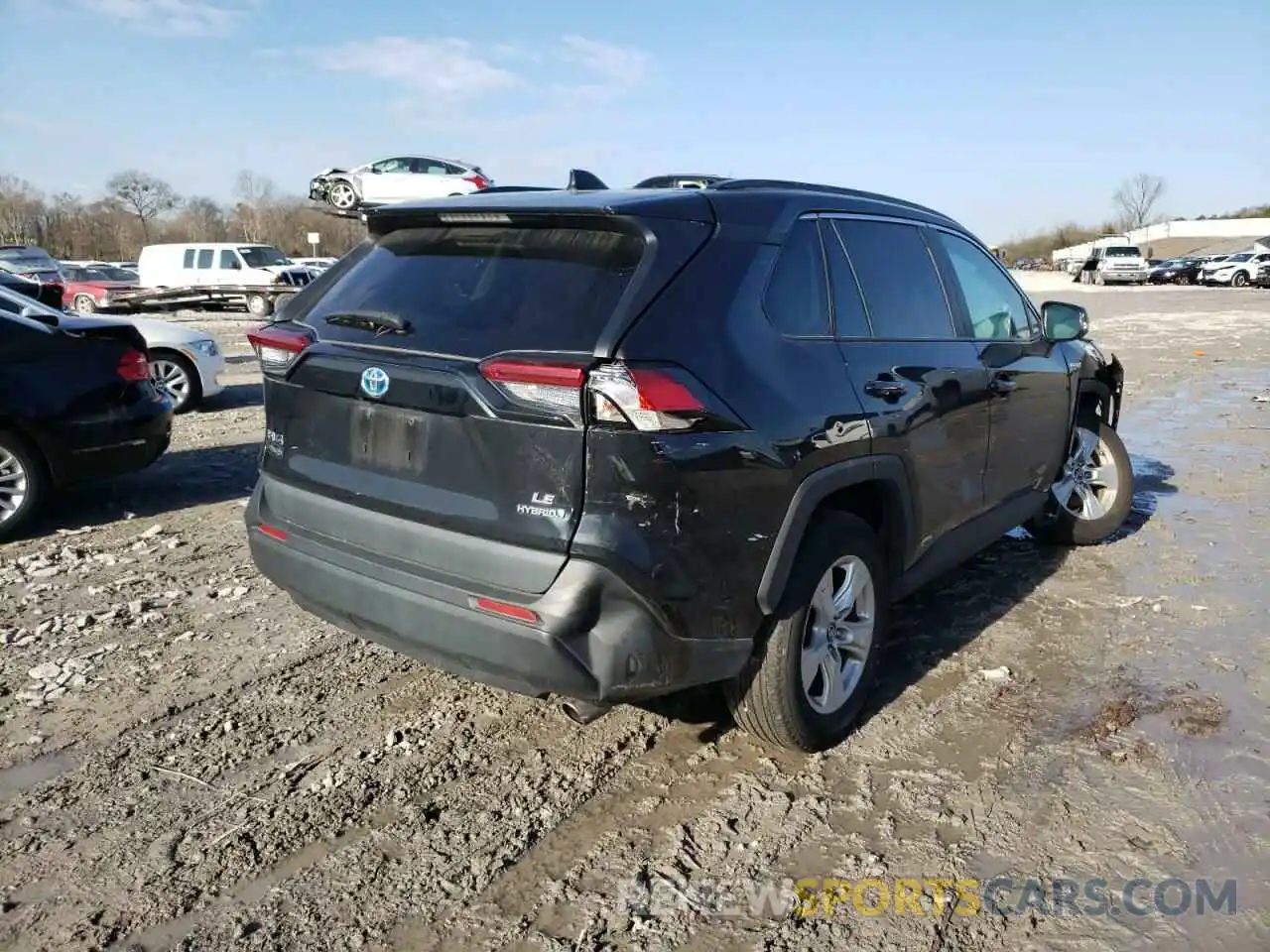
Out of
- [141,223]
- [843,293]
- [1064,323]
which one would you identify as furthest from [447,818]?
[141,223]

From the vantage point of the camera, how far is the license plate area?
2863 mm

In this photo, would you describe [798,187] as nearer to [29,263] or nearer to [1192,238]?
[29,263]

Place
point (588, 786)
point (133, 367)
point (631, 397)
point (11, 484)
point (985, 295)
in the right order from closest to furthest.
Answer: point (631, 397) < point (588, 786) < point (985, 295) < point (11, 484) < point (133, 367)

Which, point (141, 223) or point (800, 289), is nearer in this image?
point (800, 289)

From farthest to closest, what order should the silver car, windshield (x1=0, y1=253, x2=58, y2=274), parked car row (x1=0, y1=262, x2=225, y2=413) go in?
windshield (x1=0, y1=253, x2=58, y2=274), the silver car, parked car row (x1=0, y1=262, x2=225, y2=413)

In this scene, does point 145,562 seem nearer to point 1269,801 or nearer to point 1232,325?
point 1269,801

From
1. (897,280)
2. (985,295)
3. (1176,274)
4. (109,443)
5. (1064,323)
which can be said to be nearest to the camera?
(897,280)

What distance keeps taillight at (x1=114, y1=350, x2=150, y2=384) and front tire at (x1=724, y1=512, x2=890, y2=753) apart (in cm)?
498

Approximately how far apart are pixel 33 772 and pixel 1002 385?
13.5 feet

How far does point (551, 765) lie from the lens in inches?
130

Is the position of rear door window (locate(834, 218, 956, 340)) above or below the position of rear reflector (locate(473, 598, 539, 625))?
above

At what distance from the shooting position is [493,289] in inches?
115

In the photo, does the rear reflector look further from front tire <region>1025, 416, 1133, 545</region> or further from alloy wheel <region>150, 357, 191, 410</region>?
alloy wheel <region>150, 357, 191, 410</region>

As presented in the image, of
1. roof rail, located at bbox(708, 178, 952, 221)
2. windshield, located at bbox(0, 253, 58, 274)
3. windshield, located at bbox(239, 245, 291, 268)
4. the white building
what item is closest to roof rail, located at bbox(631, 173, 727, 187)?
roof rail, located at bbox(708, 178, 952, 221)
